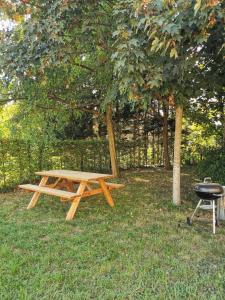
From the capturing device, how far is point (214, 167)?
6660mm

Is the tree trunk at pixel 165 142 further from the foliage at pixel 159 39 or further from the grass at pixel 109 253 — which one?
the foliage at pixel 159 39

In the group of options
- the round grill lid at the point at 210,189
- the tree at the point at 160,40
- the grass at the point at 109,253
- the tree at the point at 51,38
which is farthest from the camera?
the tree at the point at 51,38

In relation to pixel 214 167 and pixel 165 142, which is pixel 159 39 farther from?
pixel 165 142

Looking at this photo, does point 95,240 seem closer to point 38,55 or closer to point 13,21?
point 38,55

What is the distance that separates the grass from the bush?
1.11m

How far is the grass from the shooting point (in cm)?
281

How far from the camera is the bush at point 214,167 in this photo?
20.9ft

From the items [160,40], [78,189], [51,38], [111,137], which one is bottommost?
[78,189]

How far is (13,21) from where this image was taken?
17.2ft

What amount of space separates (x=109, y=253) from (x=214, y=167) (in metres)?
3.89

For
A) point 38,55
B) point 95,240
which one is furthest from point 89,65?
point 95,240

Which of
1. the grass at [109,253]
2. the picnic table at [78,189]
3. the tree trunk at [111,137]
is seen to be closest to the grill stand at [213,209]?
the grass at [109,253]

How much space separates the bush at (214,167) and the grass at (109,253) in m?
1.11

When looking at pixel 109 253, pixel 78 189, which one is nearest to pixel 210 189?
pixel 109 253
